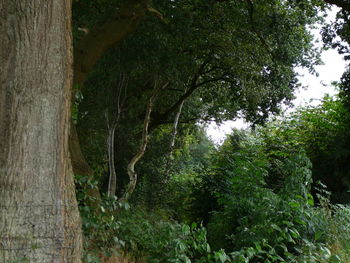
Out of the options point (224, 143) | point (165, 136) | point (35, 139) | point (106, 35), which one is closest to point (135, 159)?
point (165, 136)

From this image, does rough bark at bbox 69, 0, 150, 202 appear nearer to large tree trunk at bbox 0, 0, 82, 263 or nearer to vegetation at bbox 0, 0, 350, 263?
vegetation at bbox 0, 0, 350, 263

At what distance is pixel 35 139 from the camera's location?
148 inches

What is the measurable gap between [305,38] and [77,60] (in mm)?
9581

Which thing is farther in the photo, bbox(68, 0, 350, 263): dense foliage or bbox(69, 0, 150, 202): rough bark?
bbox(69, 0, 150, 202): rough bark

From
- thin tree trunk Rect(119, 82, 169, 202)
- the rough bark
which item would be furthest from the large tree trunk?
thin tree trunk Rect(119, 82, 169, 202)

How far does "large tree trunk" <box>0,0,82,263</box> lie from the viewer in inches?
142

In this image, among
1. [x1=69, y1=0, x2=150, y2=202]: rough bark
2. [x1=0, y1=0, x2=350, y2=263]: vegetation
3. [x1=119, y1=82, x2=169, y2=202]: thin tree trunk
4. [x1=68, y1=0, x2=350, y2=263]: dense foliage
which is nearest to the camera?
[x1=0, y1=0, x2=350, y2=263]: vegetation

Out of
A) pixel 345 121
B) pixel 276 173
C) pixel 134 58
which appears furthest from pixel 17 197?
pixel 345 121

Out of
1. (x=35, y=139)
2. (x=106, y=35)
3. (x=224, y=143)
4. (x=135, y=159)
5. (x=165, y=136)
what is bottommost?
(x=35, y=139)

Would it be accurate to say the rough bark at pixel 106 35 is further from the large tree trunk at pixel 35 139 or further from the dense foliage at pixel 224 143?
the large tree trunk at pixel 35 139

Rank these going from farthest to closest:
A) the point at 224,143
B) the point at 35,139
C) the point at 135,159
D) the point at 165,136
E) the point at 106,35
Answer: the point at 224,143 < the point at 165,136 < the point at 135,159 < the point at 106,35 < the point at 35,139

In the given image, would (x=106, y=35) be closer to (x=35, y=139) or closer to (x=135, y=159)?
(x=35, y=139)

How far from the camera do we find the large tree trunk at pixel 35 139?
11.9 feet

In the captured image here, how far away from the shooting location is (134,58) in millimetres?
13195
